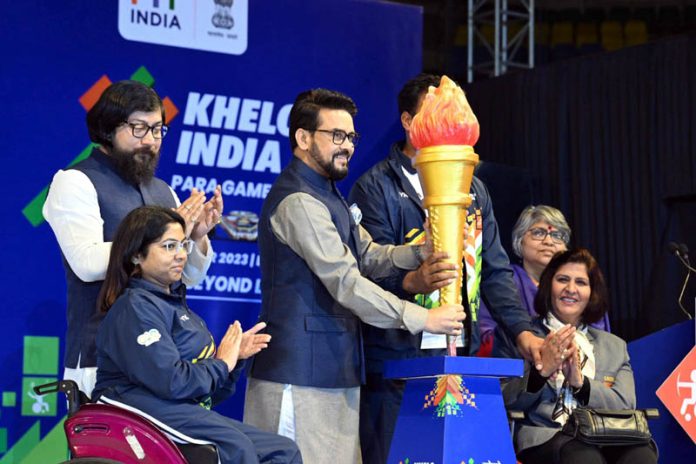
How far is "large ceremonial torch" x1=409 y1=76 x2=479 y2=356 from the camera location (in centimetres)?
335

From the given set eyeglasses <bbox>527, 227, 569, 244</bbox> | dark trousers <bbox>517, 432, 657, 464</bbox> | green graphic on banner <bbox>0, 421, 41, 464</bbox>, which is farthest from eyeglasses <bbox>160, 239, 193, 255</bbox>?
eyeglasses <bbox>527, 227, 569, 244</bbox>

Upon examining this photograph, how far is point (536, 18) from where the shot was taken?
12.0 meters

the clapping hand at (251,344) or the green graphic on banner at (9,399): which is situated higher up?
the clapping hand at (251,344)

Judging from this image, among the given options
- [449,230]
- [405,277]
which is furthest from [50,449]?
[449,230]

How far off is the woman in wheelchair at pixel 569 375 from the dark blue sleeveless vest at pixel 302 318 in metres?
0.76

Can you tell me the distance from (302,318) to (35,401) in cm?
223

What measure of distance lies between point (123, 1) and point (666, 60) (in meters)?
3.00

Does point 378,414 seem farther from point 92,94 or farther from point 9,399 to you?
point 92,94

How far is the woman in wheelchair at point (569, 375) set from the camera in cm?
427

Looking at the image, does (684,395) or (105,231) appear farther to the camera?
(684,395)

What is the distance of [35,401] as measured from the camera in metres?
5.36

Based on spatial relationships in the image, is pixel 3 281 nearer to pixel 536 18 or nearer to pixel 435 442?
pixel 435 442

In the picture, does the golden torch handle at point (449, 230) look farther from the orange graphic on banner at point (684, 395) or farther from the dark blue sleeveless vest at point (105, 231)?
the orange graphic on banner at point (684, 395)

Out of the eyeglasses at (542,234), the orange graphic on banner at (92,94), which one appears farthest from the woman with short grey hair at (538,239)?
the orange graphic on banner at (92,94)
